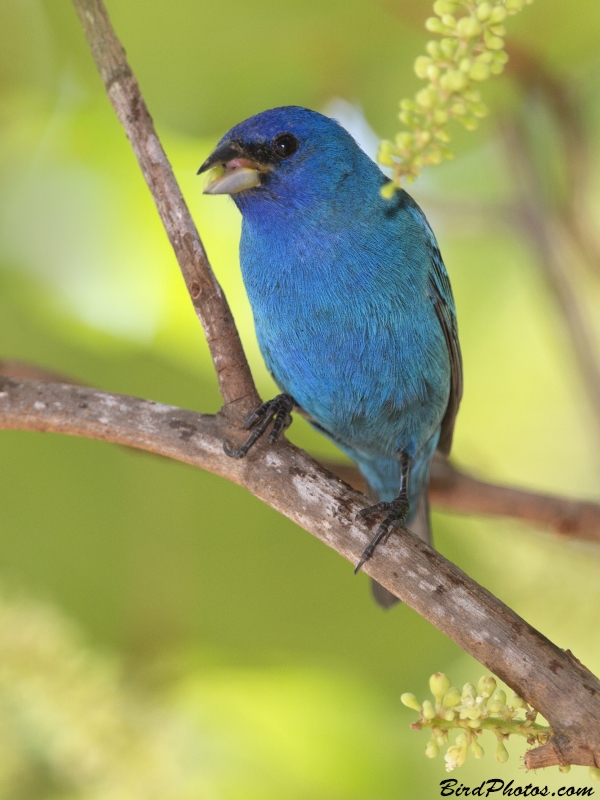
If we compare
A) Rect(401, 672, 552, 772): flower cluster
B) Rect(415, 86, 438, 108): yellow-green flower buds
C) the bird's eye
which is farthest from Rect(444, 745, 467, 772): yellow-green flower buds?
the bird's eye

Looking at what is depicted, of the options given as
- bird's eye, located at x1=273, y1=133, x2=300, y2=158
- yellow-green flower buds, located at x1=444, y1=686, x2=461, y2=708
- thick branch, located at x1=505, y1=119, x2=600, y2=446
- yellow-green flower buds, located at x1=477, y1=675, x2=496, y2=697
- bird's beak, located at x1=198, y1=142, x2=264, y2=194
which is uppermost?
thick branch, located at x1=505, y1=119, x2=600, y2=446

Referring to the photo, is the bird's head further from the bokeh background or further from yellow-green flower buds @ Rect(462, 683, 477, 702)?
yellow-green flower buds @ Rect(462, 683, 477, 702)

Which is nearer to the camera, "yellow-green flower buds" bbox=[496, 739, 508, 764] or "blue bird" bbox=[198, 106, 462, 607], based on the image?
"yellow-green flower buds" bbox=[496, 739, 508, 764]

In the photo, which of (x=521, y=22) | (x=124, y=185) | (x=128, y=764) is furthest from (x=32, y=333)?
(x=521, y=22)

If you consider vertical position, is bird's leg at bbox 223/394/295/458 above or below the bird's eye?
below

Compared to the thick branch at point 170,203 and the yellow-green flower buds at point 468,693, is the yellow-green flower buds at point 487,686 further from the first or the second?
the thick branch at point 170,203

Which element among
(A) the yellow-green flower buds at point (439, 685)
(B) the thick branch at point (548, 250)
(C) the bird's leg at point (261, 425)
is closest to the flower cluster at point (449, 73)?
(C) the bird's leg at point (261, 425)
